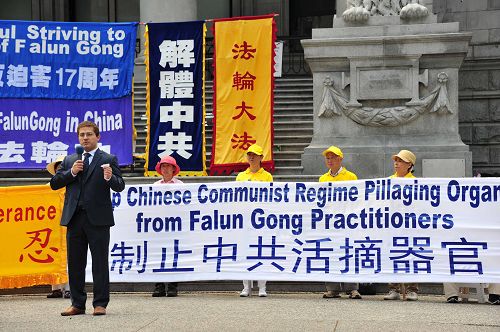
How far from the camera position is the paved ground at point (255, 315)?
27.8 feet

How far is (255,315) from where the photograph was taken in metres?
9.15

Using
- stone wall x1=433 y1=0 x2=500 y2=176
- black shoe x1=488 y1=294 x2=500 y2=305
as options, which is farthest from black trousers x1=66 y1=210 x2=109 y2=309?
stone wall x1=433 y1=0 x2=500 y2=176

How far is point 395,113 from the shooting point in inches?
564

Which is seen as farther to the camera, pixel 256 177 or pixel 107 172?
pixel 256 177

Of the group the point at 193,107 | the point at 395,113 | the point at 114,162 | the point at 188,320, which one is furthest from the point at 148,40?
the point at 188,320

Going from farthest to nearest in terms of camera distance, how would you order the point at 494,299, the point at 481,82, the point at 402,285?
the point at 481,82, the point at 402,285, the point at 494,299

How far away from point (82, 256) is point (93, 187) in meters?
0.74

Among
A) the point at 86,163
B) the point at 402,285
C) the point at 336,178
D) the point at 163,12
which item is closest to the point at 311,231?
the point at 336,178

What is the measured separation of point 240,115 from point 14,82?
3.77m

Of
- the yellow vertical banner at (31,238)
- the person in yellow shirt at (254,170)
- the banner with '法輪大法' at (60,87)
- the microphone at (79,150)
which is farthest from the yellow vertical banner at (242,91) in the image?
the microphone at (79,150)

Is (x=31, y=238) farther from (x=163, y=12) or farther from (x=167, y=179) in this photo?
(x=163, y=12)

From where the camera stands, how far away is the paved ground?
8.47 m

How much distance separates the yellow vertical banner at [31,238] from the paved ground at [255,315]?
1.01 ft

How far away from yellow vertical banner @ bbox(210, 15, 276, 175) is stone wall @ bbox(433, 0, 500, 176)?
25.0 ft
